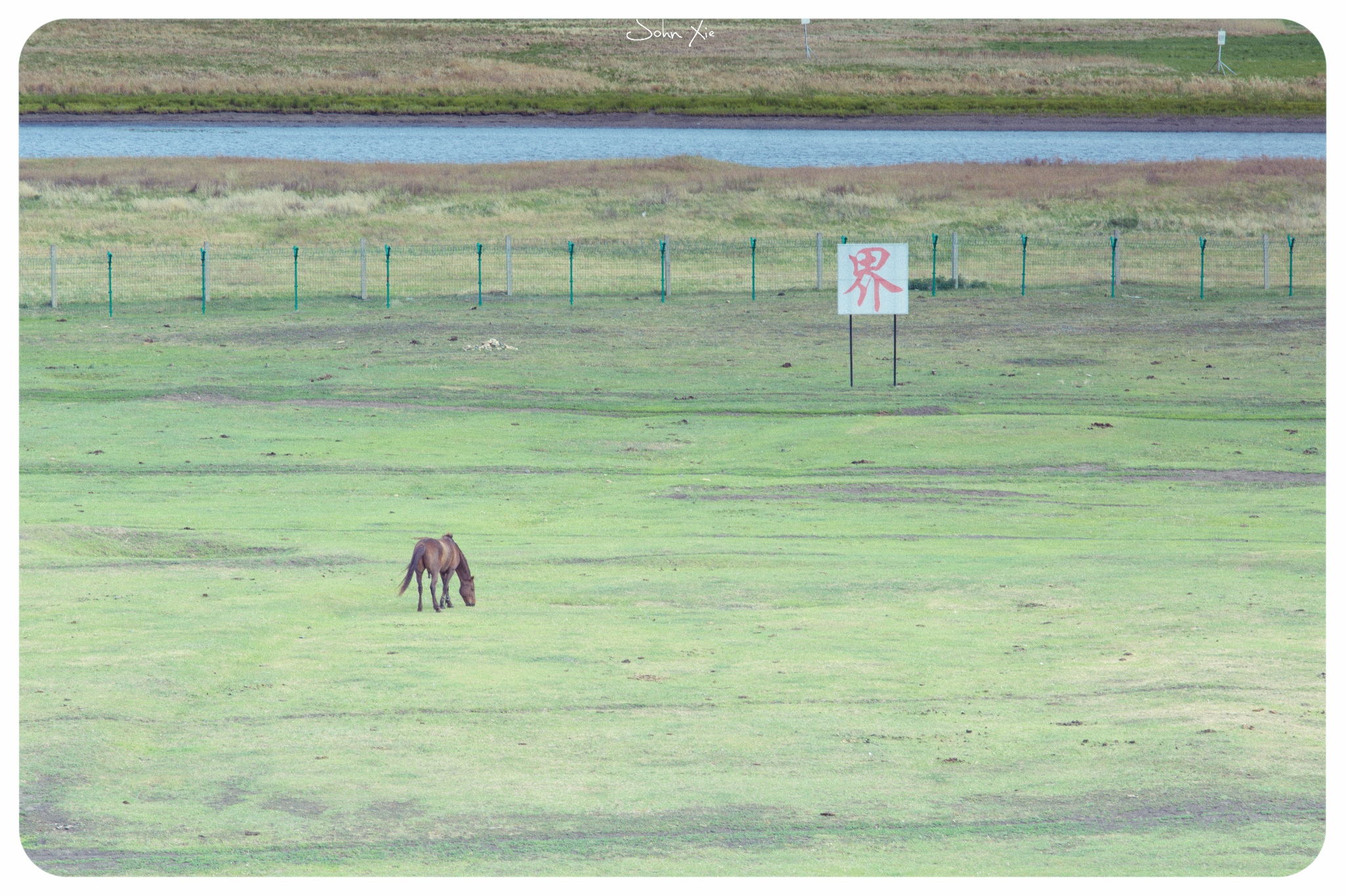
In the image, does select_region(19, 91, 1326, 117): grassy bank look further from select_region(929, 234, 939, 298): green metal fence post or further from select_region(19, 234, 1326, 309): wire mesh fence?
select_region(929, 234, 939, 298): green metal fence post

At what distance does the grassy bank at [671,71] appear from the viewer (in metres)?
60.7

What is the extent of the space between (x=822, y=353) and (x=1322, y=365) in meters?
10.6

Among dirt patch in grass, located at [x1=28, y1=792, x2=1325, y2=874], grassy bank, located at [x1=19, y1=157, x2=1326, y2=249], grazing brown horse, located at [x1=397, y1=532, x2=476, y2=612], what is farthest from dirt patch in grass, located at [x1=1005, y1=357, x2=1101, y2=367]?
dirt patch in grass, located at [x1=28, y1=792, x2=1325, y2=874]

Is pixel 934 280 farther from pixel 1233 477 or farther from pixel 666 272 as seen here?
pixel 1233 477

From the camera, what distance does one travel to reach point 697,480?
22.9m

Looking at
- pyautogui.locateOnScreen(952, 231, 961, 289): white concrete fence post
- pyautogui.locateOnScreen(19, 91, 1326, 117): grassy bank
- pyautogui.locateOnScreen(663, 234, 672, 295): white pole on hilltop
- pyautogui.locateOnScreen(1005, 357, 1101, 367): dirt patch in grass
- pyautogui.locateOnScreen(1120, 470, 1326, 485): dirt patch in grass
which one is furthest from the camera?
pyautogui.locateOnScreen(19, 91, 1326, 117): grassy bank

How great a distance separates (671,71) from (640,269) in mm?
21480

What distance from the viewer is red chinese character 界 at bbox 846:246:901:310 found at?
3144cm

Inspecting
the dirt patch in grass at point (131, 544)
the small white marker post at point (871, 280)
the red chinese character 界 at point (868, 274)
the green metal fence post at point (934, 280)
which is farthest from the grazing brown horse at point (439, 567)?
the green metal fence post at point (934, 280)

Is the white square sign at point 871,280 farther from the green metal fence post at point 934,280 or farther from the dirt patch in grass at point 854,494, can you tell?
the green metal fence post at point 934,280

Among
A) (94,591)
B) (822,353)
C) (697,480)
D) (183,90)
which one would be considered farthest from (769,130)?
(94,591)

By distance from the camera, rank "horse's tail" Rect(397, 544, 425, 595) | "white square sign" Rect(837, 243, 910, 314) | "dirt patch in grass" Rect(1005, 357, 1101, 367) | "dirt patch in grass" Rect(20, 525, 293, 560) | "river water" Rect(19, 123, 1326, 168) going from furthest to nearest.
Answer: "river water" Rect(19, 123, 1326, 168)
"dirt patch in grass" Rect(1005, 357, 1101, 367)
"white square sign" Rect(837, 243, 910, 314)
"dirt patch in grass" Rect(20, 525, 293, 560)
"horse's tail" Rect(397, 544, 425, 595)

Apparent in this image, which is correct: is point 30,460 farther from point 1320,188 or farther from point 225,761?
point 1320,188

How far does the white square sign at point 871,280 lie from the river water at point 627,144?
1961 inches
